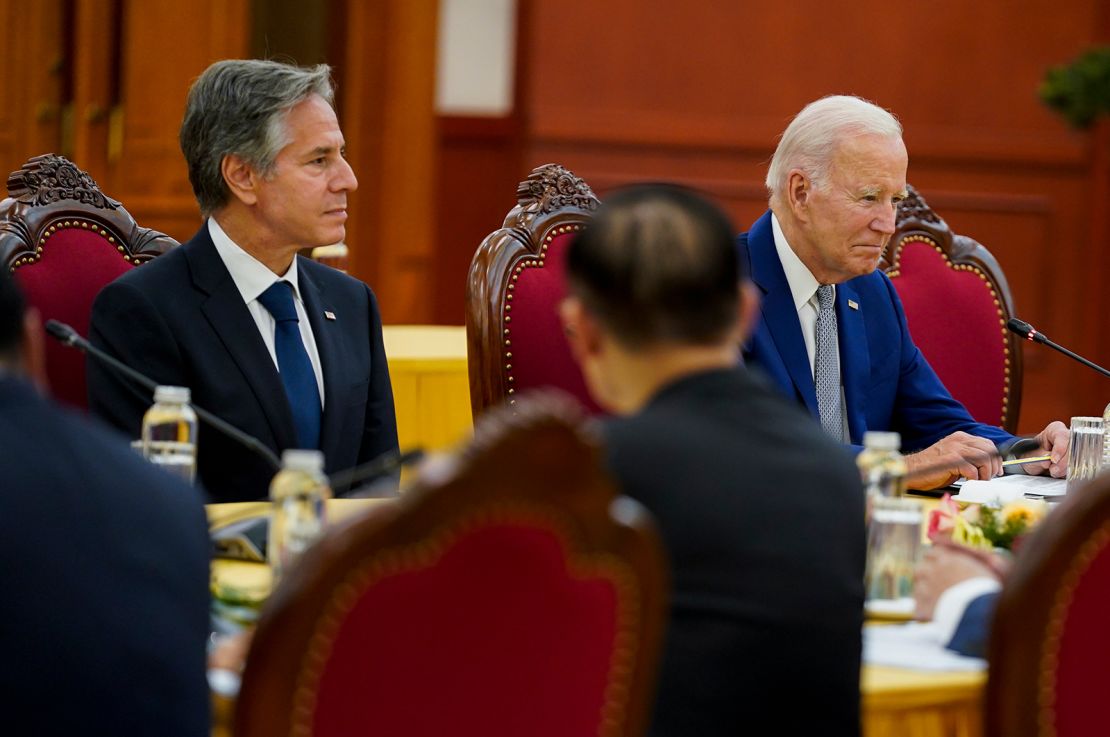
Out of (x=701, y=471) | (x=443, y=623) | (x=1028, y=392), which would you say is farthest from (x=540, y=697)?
(x=1028, y=392)

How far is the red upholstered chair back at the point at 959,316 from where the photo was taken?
12.1 feet

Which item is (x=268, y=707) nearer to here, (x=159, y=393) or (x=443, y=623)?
(x=443, y=623)

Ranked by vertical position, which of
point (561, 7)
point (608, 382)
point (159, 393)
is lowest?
point (159, 393)

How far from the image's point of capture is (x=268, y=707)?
4.17ft

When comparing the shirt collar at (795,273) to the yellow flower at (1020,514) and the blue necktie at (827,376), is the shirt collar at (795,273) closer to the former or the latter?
the blue necktie at (827,376)

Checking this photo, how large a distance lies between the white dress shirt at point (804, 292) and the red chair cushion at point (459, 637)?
1.96m

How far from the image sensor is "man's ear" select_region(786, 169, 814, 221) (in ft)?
10.8

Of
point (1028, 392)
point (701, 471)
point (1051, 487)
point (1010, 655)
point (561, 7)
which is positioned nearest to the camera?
point (701, 471)

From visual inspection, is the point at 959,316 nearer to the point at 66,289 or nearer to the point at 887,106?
the point at 66,289

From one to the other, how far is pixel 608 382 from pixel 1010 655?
0.46 m

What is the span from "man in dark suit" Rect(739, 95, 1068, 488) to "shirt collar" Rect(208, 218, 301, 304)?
0.90 meters

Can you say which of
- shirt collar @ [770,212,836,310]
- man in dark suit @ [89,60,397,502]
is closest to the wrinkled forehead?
shirt collar @ [770,212,836,310]

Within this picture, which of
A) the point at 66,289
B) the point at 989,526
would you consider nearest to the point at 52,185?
the point at 66,289

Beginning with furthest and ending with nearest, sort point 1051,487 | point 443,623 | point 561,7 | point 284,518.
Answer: point 561,7 → point 1051,487 → point 284,518 → point 443,623
